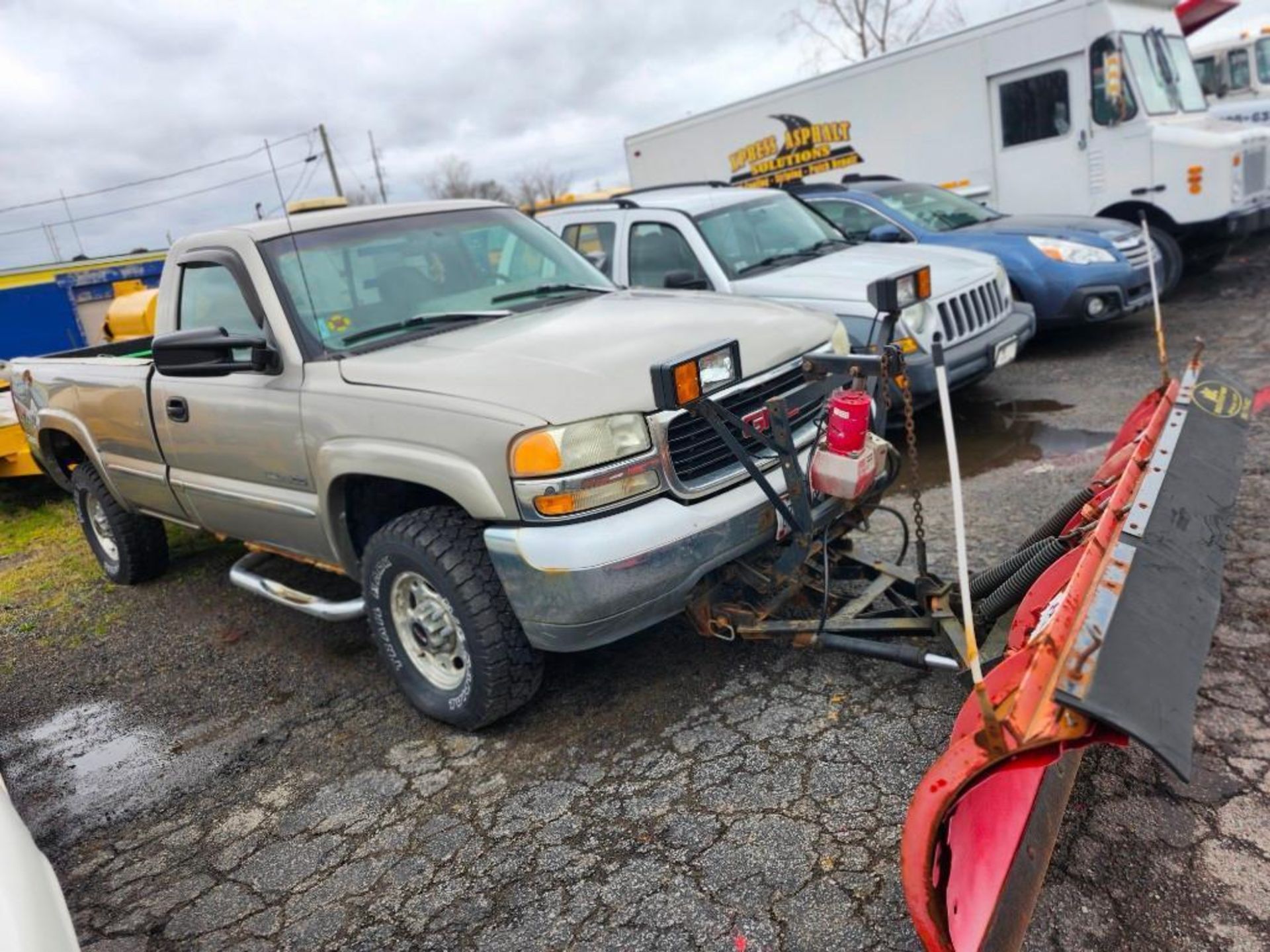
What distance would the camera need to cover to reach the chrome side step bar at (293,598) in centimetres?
382

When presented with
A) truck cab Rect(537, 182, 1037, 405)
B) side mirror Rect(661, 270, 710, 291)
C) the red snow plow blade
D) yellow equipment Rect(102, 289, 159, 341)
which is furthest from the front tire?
yellow equipment Rect(102, 289, 159, 341)

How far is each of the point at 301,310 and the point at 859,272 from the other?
397cm

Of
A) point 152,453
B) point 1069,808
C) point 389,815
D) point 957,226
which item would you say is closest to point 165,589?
point 152,453

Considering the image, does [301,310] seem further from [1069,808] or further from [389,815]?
[1069,808]

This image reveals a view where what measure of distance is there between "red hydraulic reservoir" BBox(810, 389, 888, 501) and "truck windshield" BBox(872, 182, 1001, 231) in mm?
6230

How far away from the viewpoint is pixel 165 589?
5.73 m

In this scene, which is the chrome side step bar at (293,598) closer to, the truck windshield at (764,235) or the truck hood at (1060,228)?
the truck windshield at (764,235)

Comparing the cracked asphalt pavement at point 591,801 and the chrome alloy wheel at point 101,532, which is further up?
the chrome alloy wheel at point 101,532

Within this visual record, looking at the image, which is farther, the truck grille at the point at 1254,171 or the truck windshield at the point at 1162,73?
the truck windshield at the point at 1162,73

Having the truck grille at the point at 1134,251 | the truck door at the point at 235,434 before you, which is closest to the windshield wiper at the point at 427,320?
the truck door at the point at 235,434

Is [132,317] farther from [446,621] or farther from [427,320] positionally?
[446,621]

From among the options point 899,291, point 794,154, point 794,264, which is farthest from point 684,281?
point 794,154

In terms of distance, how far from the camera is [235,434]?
3951 mm

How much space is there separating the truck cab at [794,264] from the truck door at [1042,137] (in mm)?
3647
